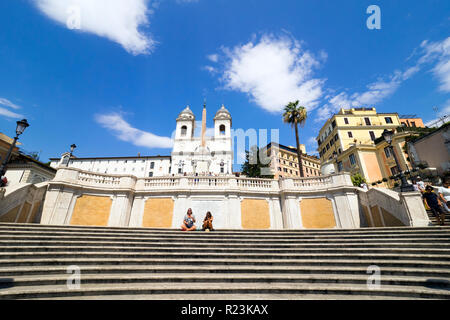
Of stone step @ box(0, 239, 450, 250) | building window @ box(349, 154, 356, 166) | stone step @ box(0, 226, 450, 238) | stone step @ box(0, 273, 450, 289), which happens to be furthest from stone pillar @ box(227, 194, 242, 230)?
building window @ box(349, 154, 356, 166)

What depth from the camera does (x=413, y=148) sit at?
24.8 meters

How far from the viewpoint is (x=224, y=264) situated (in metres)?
5.72

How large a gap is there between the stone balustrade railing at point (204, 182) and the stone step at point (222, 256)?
7.44 metres

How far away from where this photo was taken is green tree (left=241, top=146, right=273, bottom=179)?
45419 millimetres

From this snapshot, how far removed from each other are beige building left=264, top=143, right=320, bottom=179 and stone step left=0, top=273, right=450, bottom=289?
58.2 metres

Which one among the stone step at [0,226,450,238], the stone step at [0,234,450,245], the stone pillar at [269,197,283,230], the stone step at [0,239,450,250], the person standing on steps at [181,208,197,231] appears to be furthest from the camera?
the stone pillar at [269,197,283,230]

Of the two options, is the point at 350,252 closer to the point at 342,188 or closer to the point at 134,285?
the point at 134,285

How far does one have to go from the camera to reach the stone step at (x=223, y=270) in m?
4.72

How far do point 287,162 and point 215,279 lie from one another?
66.3 meters

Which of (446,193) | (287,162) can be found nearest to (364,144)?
(446,193)

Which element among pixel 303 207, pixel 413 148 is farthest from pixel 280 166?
pixel 303 207

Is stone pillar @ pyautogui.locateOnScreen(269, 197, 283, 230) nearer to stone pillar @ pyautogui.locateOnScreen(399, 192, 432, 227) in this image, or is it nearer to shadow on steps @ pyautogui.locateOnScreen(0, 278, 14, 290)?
stone pillar @ pyautogui.locateOnScreen(399, 192, 432, 227)

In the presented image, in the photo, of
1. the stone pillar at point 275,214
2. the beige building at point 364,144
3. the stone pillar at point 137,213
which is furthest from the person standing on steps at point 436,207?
the beige building at point 364,144

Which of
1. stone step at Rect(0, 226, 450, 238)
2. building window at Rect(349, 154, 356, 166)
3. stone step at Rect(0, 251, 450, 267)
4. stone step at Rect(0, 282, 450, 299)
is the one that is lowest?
stone step at Rect(0, 282, 450, 299)
